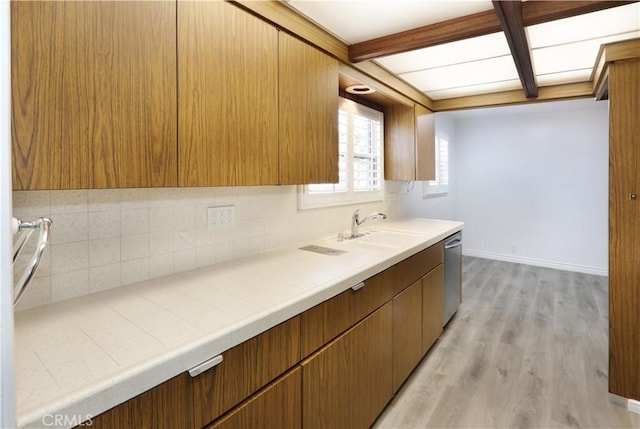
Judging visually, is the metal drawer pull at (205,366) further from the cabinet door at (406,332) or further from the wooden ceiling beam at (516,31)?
the wooden ceiling beam at (516,31)

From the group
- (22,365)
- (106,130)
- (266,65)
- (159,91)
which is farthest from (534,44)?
(22,365)

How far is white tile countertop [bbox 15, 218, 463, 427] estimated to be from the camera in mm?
735

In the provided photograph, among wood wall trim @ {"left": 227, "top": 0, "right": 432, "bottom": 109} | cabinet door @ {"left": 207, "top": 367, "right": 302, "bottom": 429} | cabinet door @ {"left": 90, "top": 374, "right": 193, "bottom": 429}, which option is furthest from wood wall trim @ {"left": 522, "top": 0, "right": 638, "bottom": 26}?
cabinet door @ {"left": 90, "top": 374, "right": 193, "bottom": 429}

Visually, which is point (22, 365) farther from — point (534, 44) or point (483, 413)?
point (534, 44)

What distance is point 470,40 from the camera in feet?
6.93

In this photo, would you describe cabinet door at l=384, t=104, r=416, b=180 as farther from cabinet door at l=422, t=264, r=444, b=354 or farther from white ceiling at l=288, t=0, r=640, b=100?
cabinet door at l=422, t=264, r=444, b=354

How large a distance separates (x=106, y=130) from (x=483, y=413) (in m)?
2.36

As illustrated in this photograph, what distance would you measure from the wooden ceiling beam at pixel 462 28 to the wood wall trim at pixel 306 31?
0.52ft

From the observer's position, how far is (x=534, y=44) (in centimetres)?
215

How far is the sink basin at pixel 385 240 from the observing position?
→ 2.30 m

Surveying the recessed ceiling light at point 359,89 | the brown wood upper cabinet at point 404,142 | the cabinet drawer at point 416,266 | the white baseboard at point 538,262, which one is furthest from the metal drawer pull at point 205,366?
the white baseboard at point 538,262

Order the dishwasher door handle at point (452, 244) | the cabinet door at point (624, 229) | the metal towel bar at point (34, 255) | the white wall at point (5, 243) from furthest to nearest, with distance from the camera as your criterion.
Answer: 1. the dishwasher door handle at point (452, 244)
2. the cabinet door at point (624, 229)
3. the metal towel bar at point (34, 255)
4. the white wall at point (5, 243)

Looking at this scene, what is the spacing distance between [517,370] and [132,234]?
8.71ft

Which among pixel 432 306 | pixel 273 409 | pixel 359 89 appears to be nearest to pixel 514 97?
pixel 359 89
